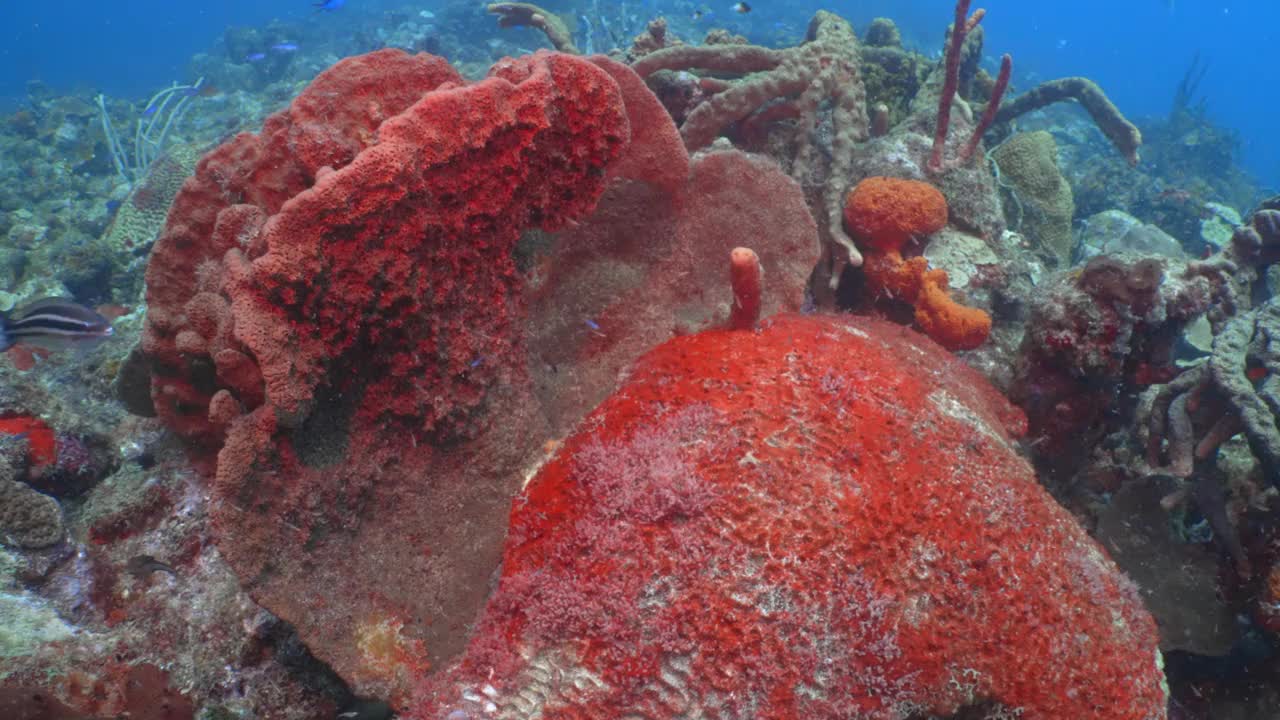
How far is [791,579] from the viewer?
1.88 m

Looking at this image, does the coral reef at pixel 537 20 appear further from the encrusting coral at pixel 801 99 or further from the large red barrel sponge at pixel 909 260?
the large red barrel sponge at pixel 909 260

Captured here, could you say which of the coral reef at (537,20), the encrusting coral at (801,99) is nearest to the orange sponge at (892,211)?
the encrusting coral at (801,99)

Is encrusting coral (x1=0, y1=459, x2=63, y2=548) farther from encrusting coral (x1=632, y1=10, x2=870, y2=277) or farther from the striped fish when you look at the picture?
encrusting coral (x1=632, y1=10, x2=870, y2=277)

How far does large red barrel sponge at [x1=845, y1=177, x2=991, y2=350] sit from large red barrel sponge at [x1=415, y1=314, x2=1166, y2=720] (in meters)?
2.28

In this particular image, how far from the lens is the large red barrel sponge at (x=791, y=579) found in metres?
1.84

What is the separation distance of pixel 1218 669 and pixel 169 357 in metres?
5.07

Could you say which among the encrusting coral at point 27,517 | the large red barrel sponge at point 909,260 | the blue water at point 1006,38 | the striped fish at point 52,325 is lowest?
the blue water at point 1006,38

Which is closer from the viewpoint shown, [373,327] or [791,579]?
[791,579]

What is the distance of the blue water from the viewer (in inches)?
1635

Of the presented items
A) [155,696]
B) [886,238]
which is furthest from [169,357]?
[886,238]

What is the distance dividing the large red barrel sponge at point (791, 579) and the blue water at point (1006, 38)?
82.1 ft

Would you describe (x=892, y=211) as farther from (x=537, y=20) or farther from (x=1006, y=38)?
Result: (x=1006, y=38)

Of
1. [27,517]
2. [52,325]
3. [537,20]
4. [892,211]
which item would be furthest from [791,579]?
[537,20]

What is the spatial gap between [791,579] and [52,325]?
17.9ft
